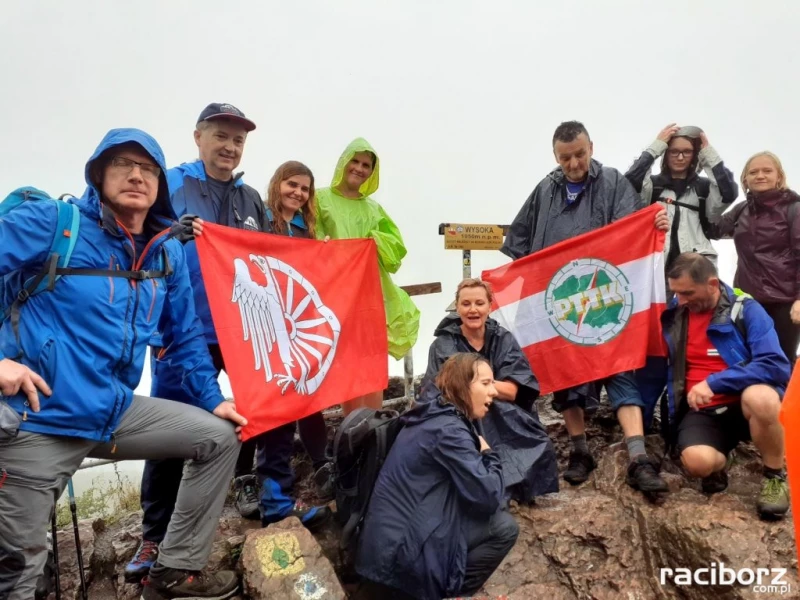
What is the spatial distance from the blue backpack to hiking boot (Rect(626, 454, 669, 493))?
13.1 ft

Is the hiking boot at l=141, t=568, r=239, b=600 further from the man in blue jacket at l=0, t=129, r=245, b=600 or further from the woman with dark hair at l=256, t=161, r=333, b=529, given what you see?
the woman with dark hair at l=256, t=161, r=333, b=529

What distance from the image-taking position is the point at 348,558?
3850 millimetres

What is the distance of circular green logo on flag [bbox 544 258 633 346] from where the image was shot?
5.04 m

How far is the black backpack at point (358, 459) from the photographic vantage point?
3531mm

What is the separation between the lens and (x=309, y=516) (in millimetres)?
3920

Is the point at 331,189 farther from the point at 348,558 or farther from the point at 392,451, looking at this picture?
the point at 348,558

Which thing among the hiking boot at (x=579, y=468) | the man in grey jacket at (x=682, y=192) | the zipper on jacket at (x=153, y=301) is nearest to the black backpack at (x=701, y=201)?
the man in grey jacket at (x=682, y=192)

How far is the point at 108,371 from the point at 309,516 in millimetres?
1823

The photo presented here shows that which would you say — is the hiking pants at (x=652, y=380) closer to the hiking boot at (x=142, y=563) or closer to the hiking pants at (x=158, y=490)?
the hiking pants at (x=158, y=490)

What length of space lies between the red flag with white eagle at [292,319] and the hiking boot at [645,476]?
2.12 meters

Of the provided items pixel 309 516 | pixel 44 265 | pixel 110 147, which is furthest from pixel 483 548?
pixel 110 147

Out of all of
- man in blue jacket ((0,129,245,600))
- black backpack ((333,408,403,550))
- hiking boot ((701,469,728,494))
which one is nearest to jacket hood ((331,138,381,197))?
man in blue jacket ((0,129,245,600))

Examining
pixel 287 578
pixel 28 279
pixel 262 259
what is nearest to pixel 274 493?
pixel 287 578
